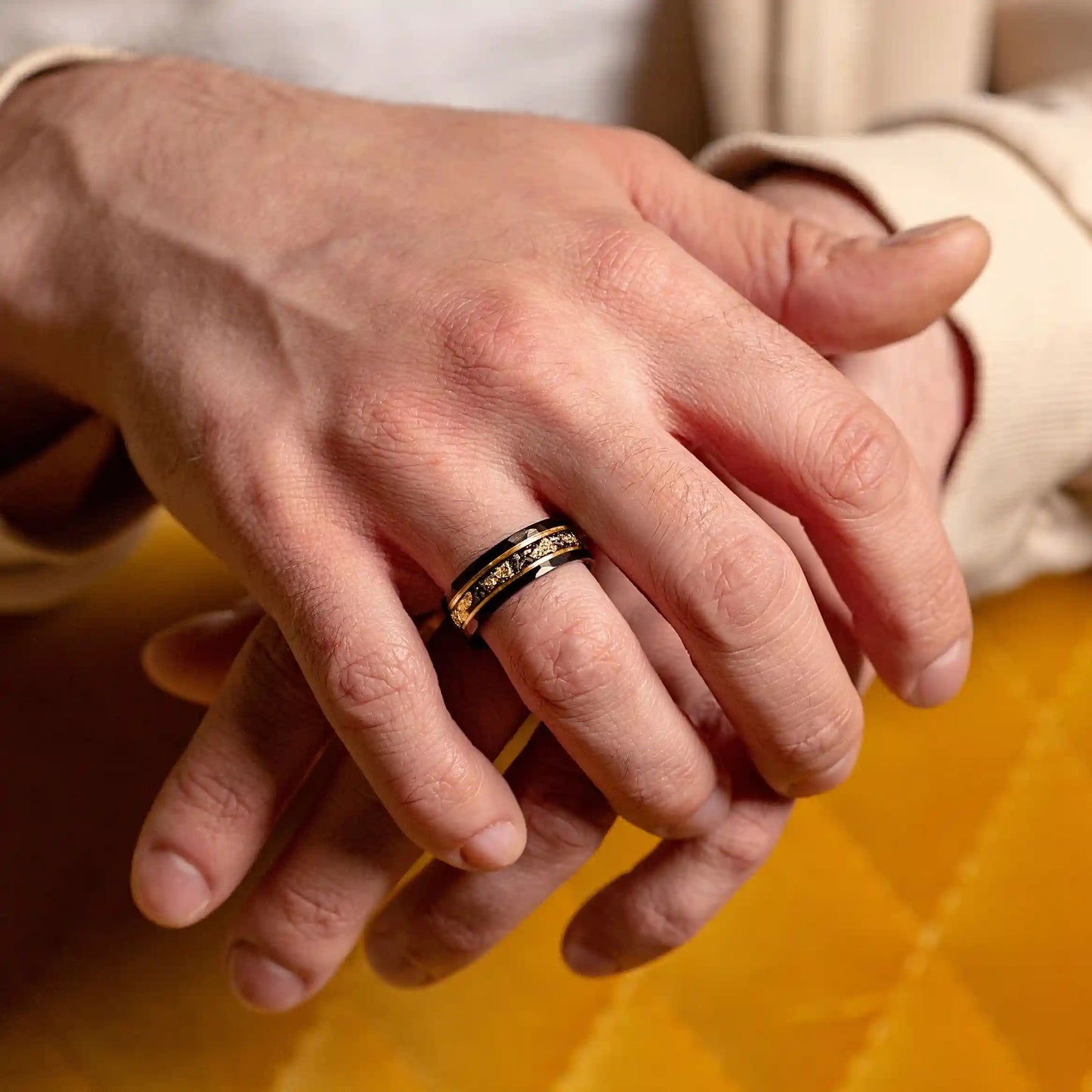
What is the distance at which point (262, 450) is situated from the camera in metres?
0.60

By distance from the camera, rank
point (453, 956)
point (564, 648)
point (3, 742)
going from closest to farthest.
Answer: point (564, 648) → point (453, 956) → point (3, 742)

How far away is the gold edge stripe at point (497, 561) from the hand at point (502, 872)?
0.09 meters

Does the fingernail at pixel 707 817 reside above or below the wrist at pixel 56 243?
below

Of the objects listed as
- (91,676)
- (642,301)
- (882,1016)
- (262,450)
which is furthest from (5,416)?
(882,1016)

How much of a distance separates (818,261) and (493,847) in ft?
1.28

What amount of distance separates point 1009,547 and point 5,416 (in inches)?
32.4

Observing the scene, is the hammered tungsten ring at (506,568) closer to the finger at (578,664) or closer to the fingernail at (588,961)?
the finger at (578,664)

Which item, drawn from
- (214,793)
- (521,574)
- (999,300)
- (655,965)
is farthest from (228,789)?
(999,300)

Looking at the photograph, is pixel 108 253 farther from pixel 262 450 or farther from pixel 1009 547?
pixel 1009 547

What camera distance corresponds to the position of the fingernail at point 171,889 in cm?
61

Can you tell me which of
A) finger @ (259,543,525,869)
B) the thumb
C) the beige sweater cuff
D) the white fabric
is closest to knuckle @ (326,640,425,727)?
finger @ (259,543,525,869)

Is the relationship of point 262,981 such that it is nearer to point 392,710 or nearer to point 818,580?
point 392,710

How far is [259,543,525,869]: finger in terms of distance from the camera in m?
0.55

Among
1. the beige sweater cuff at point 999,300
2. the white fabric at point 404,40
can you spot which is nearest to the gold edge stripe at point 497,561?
the beige sweater cuff at point 999,300
